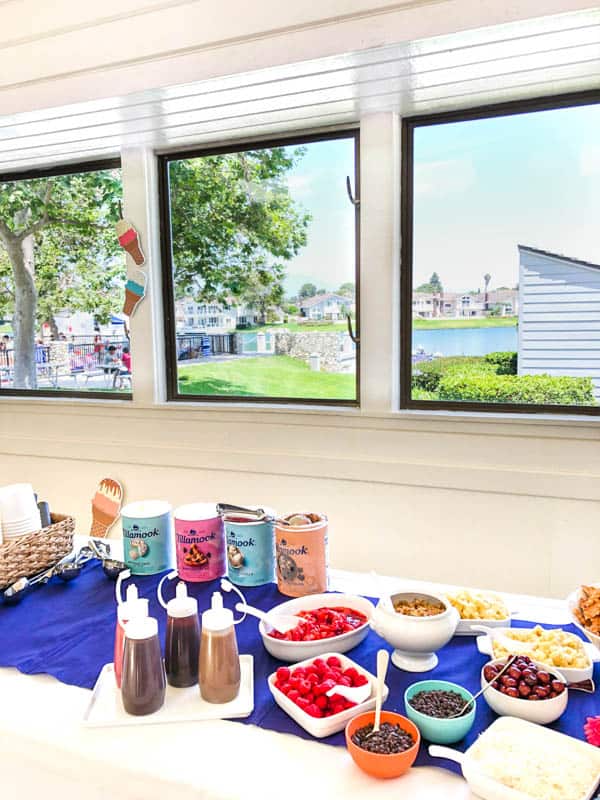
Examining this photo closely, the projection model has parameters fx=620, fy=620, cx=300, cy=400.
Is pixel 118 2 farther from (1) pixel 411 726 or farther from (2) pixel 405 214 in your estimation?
(1) pixel 411 726

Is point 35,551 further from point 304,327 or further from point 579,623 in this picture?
point 304,327

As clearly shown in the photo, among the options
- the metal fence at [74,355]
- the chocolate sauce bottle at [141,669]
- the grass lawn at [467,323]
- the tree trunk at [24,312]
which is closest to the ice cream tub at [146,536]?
the chocolate sauce bottle at [141,669]

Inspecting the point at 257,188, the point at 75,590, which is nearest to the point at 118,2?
the point at 257,188

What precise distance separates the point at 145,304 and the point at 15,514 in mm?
→ 1691

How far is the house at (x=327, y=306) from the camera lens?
9.04 feet

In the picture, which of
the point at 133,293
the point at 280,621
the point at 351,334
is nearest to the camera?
the point at 280,621

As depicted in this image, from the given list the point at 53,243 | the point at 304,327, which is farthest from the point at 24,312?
the point at 304,327

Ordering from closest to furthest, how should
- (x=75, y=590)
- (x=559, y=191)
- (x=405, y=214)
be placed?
(x=75, y=590)
(x=559, y=191)
(x=405, y=214)

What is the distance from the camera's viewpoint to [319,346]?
2840mm

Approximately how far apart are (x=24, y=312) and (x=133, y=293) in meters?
0.87

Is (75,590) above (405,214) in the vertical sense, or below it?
below

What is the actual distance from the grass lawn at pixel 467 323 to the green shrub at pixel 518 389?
0.67 feet

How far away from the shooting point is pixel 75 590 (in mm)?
1487

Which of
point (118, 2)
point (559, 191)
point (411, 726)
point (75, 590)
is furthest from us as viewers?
point (559, 191)
